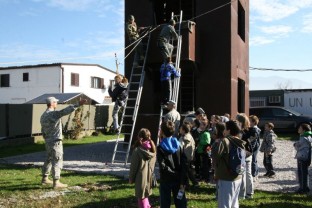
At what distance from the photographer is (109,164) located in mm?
13070

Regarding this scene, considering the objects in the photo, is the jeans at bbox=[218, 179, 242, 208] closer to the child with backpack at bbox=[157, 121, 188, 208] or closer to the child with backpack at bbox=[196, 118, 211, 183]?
the child with backpack at bbox=[157, 121, 188, 208]

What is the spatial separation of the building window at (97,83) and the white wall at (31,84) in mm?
5963

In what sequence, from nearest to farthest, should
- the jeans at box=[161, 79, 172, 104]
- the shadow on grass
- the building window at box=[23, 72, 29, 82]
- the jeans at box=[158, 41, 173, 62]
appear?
1. the shadow on grass
2. the jeans at box=[161, 79, 172, 104]
3. the jeans at box=[158, 41, 173, 62]
4. the building window at box=[23, 72, 29, 82]

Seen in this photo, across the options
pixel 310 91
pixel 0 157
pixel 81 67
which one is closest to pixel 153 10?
pixel 0 157

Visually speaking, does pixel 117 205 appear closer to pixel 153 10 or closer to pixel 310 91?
pixel 153 10

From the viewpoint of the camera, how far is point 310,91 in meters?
29.7

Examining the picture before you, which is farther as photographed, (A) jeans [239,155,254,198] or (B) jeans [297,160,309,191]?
(B) jeans [297,160,309,191]

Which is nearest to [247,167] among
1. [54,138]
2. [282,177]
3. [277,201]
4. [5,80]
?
[277,201]

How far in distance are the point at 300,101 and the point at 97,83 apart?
22965 mm

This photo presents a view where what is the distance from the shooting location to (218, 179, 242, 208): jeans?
6.32 m

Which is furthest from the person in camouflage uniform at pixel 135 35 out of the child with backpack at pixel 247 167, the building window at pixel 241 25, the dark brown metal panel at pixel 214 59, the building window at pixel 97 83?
the building window at pixel 97 83

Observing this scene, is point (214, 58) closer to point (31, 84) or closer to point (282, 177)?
point (282, 177)

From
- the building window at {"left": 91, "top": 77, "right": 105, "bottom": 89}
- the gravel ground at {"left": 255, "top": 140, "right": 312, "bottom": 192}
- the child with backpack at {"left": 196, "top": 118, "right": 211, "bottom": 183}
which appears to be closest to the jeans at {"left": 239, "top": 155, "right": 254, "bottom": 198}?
the gravel ground at {"left": 255, "top": 140, "right": 312, "bottom": 192}

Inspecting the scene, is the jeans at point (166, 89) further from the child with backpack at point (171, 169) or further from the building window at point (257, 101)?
the building window at point (257, 101)
